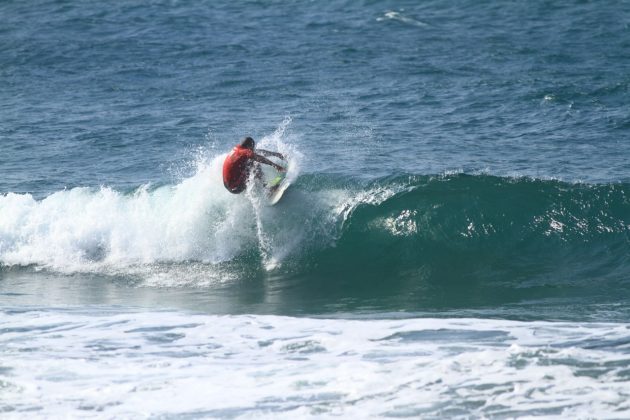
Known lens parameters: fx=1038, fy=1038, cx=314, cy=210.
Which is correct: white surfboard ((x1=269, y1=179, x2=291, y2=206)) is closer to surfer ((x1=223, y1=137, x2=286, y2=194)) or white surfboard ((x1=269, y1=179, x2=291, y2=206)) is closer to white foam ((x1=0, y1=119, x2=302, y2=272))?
white foam ((x1=0, y1=119, x2=302, y2=272))

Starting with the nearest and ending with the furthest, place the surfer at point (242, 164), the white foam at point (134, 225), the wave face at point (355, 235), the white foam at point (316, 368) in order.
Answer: the white foam at point (316, 368), the wave face at point (355, 235), the surfer at point (242, 164), the white foam at point (134, 225)

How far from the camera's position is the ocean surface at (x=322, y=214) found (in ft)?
33.3

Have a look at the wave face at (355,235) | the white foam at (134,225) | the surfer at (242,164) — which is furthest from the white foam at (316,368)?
the white foam at (134,225)

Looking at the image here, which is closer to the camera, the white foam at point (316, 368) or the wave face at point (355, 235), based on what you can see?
the white foam at point (316, 368)

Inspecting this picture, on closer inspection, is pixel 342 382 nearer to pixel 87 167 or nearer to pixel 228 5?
pixel 87 167

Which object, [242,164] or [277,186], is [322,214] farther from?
[242,164]

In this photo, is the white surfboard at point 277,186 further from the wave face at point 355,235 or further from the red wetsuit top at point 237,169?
the red wetsuit top at point 237,169

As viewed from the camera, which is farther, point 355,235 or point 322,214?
point 322,214

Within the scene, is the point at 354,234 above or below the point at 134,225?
below

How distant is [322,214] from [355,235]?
0.67 m

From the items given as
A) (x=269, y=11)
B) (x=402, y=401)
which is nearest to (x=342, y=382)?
(x=402, y=401)

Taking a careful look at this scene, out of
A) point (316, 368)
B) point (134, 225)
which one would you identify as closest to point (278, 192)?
point (134, 225)

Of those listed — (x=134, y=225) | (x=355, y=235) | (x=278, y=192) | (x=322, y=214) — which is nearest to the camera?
(x=278, y=192)

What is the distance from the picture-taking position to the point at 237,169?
50.7ft
